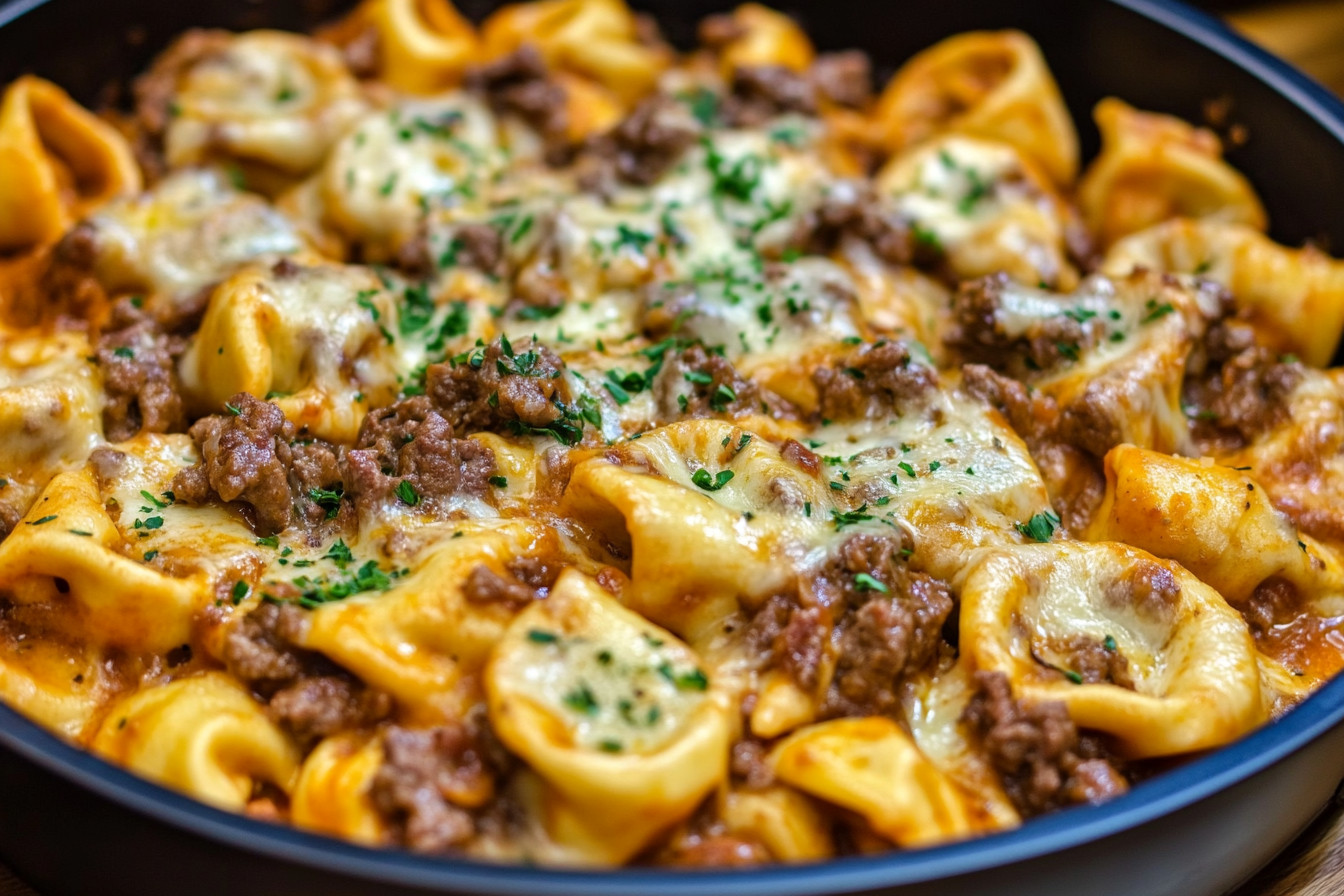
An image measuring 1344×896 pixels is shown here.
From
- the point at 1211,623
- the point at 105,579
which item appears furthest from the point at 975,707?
the point at 105,579

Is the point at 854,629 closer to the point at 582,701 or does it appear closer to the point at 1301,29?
the point at 582,701

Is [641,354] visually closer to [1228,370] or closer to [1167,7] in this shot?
[1228,370]

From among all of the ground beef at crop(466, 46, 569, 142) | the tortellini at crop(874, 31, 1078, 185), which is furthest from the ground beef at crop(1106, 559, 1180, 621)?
the ground beef at crop(466, 46, 569, 142)

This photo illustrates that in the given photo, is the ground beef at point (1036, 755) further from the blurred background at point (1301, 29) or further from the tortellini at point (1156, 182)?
the blurred background at point (1301, 29)

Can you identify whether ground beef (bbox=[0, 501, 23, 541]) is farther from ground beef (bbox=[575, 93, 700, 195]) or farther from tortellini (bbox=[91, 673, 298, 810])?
ground beef (bbox=[575, 93, 700, 195])

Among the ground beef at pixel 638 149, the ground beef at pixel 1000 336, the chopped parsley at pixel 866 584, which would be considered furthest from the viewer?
the ground beef at pixel 638 149

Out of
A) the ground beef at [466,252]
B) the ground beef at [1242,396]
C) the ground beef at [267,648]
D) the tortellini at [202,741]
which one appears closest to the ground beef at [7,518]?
the tortellini at [202,741]
